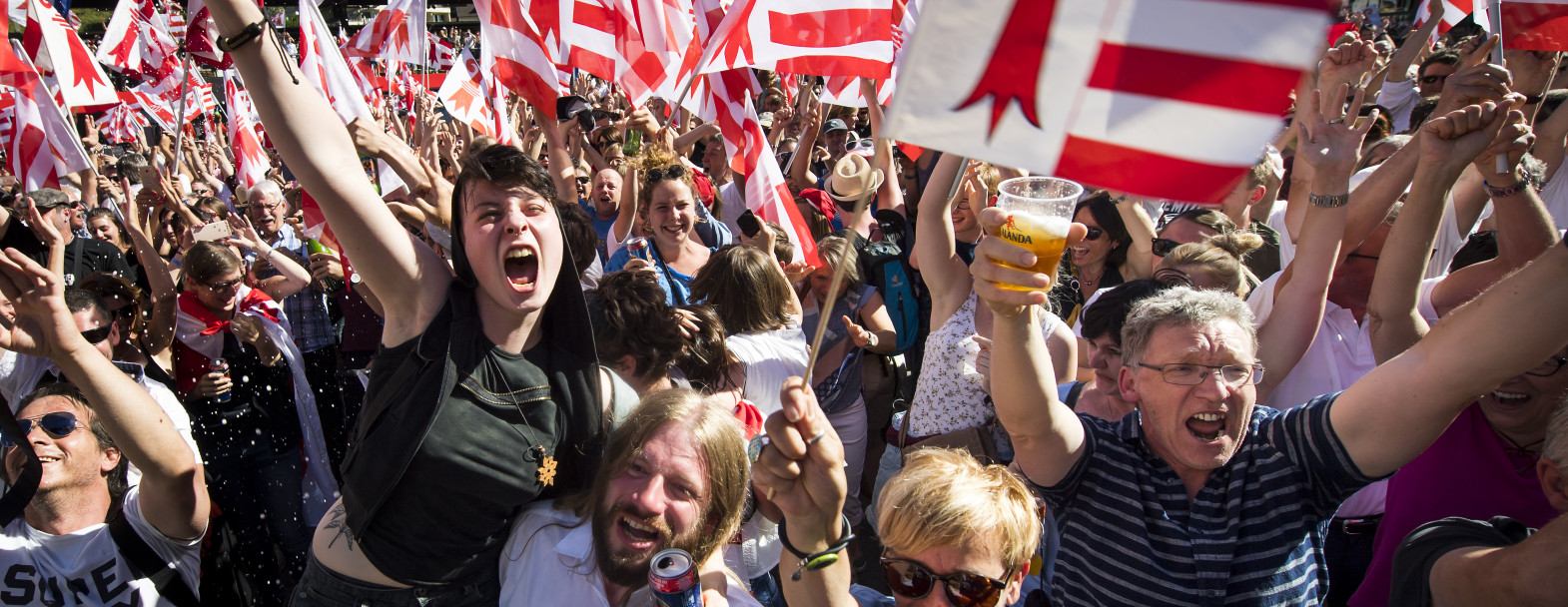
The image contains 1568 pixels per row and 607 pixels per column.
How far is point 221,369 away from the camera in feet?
12.7

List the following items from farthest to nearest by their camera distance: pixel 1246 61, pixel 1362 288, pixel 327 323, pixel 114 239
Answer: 1. pixel 114 239
2. pixel 327 323
3. pixel 1362 288
4. pixel 1246 61

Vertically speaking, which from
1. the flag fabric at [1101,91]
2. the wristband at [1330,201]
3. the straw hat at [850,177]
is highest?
the flag fabric at [1101,91]

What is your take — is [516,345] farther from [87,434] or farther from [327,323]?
[327,323]

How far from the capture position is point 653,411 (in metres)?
2.00

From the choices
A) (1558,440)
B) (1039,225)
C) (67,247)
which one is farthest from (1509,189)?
(67,247)

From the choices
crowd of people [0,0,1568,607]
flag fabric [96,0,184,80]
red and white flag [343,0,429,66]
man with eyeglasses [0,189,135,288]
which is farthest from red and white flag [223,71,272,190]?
crowd of people [0,0,1568,607]

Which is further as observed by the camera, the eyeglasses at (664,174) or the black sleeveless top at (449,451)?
the eyeglasses at (664,174)

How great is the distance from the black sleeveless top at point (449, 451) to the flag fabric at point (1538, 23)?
3638 millimetres

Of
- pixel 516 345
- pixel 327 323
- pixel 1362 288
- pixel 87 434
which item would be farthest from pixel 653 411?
pixel 327 323

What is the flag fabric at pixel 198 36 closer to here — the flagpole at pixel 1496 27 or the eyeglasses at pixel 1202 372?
the eyeglasses at pixel 1202 372

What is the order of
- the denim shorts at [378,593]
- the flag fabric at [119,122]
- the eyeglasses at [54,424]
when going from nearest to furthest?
the denim shorts at [378,593], the eyeglasses at [54,424], the flag fabric at [119,122]

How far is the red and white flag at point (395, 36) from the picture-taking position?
7.10 metres

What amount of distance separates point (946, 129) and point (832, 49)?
2.79 m

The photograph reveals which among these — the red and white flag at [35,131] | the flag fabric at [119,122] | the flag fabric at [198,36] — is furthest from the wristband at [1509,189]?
the flag fabric at [119,122]
